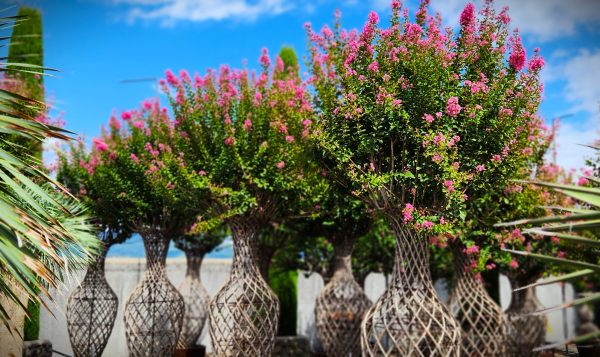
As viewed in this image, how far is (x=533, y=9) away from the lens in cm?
723

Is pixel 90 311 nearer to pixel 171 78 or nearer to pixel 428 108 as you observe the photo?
pixel 171 78

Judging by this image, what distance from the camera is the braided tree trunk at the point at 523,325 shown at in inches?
438

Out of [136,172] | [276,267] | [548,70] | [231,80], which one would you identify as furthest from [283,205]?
[276,267]

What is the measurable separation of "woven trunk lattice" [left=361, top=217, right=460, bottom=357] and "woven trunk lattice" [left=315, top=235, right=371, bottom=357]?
163 inches

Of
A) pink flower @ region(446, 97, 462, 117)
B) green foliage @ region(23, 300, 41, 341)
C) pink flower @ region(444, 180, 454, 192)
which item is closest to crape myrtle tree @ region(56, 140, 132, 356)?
green foliage @ region(23, 300, 41, 341)

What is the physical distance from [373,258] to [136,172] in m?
7.42

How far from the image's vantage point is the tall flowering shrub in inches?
233

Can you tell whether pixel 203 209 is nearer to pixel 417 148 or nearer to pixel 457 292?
pixel 417 148

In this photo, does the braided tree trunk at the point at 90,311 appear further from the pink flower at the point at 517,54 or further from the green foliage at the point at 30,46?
the pink flower at the point at 517,54

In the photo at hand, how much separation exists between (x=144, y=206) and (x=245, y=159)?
2.50 metres

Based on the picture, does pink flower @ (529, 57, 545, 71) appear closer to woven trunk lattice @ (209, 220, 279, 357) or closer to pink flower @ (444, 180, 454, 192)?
pink flower @ (444, 180, 454, 192)

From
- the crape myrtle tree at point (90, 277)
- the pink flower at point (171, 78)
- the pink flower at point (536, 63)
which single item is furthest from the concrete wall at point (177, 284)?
the pink flower at point (536, 63)

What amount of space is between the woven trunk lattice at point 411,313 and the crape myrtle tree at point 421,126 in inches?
0.5

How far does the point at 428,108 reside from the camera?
19.8 feet
